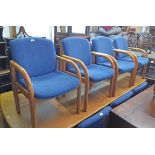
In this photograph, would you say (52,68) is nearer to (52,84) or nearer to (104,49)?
(52,84)

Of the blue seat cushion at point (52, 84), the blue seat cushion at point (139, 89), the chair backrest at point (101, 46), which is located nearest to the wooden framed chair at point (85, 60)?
the chair backrest at point (101, 46)

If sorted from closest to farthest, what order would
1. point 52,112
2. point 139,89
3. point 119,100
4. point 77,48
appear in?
1. point 52,112
2. point 119,100
3. point 77,48
4. point 139,89

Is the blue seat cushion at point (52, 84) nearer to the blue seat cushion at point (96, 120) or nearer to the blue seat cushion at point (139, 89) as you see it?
the blue seat cushion at point (96, 120)

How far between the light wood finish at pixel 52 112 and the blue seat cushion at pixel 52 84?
34cm

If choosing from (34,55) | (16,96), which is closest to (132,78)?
(34,55)

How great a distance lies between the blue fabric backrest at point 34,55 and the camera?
151 centimetres

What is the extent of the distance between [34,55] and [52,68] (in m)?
0.25

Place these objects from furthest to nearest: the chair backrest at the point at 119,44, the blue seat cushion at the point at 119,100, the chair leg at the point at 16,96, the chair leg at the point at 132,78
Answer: the chair backrest at the point at 119,44, the chair leg at the point at 132,78, the blue seat cushion at the point at 119,100, the chair leg at the point at 16,96

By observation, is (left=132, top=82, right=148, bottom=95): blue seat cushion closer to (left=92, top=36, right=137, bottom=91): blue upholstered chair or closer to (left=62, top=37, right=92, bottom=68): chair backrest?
(left=92, top=36, right=137, bottom=91): blue upholstered chair

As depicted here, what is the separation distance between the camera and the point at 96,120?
1484mm

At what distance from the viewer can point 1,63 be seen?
2.28 meters

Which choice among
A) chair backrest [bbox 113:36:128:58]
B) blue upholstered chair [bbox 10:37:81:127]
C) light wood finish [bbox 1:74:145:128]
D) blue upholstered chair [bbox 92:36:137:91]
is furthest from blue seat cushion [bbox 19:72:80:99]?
chair backrest [bbox 113:36:128:58]

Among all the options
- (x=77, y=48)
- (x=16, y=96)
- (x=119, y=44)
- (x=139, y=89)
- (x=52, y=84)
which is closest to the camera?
A: (x=52, y=84)
